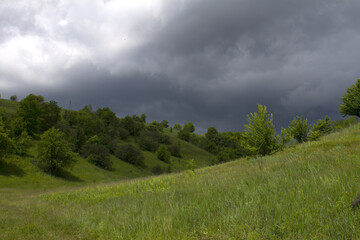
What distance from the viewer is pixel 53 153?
157 ft

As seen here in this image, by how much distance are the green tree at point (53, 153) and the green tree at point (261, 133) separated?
1764 inches

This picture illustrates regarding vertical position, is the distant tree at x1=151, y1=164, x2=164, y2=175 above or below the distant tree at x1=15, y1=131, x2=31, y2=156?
below

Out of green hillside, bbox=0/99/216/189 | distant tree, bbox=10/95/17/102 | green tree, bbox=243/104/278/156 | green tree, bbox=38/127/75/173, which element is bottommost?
green hillside, bbox=0/99/216/189

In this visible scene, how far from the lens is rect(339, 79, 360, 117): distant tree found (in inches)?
1471

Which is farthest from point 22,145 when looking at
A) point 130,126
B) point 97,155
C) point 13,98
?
point 13,98

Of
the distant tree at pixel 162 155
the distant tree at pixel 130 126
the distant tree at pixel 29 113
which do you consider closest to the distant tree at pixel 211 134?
the distant tree at pixel 130 126

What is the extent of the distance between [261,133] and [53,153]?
47.1 meters

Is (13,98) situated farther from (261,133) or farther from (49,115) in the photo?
(261,133)

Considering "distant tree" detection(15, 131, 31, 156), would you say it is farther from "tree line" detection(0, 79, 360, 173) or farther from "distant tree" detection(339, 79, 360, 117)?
"distant tree" detection(339, 79, 360, 117)

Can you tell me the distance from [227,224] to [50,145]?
52880 mm

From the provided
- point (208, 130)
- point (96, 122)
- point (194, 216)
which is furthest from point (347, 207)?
point (208, 130)

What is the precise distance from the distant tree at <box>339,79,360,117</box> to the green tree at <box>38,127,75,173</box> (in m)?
60.3

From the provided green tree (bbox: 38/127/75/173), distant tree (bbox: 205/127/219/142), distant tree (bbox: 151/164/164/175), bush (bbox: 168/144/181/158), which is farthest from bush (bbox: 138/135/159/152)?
green tree (bbox: 38/127/75/173)

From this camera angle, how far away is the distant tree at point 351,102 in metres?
37.4
